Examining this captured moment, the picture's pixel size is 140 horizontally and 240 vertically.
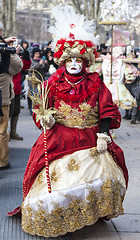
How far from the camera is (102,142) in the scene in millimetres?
3791

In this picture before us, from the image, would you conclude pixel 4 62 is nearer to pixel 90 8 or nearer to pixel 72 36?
pixel 72 36

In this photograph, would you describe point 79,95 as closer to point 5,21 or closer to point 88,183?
point 88,183

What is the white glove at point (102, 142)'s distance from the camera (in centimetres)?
378

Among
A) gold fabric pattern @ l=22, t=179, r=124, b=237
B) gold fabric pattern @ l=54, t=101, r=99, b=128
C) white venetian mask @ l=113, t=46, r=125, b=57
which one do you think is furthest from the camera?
white venetian mask @ l=113, t=46, r=125, b=57

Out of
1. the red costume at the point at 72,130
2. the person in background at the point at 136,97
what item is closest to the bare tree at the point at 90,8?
Answer: the person in background at the point at 136,97

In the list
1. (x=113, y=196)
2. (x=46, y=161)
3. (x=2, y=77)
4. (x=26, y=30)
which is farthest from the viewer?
(x=26, y=30)

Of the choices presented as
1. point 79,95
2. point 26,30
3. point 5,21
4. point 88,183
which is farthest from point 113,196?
point 26,30

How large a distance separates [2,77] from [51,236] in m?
2.84

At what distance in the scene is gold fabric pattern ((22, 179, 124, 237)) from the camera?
12.0ft

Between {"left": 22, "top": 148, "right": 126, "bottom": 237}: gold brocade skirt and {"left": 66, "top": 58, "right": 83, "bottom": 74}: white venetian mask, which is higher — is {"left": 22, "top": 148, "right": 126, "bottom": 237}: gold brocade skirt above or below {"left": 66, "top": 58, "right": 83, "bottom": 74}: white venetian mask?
below

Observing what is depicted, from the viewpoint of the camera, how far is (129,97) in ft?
27.9

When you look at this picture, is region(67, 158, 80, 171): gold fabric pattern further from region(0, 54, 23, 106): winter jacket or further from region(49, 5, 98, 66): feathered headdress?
region(0, 54, 23, 106): winter jacket

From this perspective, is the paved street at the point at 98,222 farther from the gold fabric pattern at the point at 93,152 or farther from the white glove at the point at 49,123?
the white glove at the point at 49,123

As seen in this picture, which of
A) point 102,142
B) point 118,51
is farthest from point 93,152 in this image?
point 118,51
